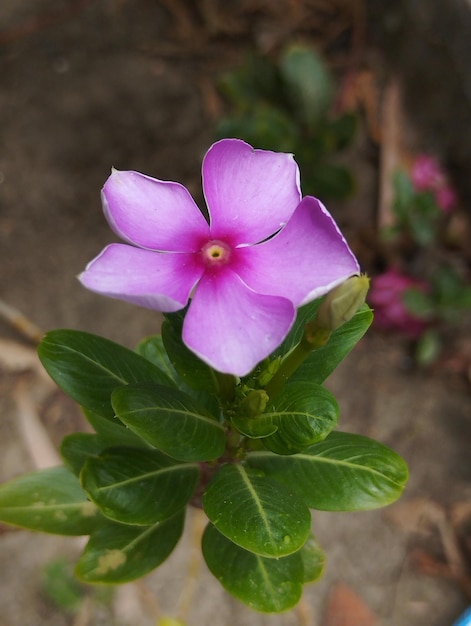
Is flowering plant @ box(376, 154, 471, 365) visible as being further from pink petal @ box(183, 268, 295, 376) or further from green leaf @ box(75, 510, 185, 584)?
pink petal @ box(183, 268, 295, 376)

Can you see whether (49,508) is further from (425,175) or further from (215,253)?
(425,175)

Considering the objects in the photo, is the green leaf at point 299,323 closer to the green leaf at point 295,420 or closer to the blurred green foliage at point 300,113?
the green leaf at point 295,420

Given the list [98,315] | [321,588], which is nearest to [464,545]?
[321,588]

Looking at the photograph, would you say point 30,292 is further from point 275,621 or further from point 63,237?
point 275,621

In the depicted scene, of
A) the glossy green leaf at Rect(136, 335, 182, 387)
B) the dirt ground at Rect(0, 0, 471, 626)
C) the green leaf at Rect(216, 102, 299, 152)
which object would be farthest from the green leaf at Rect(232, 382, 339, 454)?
the green leaf at Rect(216, 102, 299, 152)

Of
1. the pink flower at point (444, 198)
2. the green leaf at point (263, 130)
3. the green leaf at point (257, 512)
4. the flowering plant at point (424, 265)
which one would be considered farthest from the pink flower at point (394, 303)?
the green leaf at point (257, 512)

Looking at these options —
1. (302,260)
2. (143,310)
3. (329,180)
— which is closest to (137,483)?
(302,260)
